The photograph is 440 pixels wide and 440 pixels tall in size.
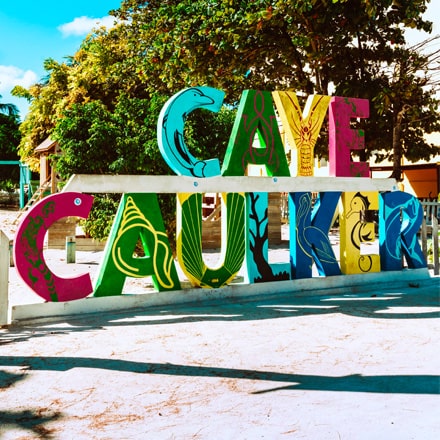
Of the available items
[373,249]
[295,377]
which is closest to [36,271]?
[295,377]

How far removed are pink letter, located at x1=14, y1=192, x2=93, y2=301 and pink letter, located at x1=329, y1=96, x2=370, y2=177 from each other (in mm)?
4036

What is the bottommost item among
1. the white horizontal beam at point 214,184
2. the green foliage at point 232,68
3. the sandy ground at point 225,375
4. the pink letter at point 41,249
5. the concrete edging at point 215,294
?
the sandy ground at point 225,375

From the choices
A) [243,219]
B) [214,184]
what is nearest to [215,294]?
[243,219]

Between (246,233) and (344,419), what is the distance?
4501 mm

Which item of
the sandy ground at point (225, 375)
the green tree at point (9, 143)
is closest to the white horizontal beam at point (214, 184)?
the sandy ground at point (225, 375)

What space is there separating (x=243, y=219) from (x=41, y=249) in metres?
2.94

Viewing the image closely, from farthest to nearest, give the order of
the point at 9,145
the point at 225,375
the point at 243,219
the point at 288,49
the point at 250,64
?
the point at 9,145, the point at 250,64, the point at 288,49, the point at 243,219, the point at 225,375

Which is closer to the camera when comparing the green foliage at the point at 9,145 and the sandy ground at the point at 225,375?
the sandy ground at the point at 225,375

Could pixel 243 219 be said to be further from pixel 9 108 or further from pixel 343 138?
pixel 9 108

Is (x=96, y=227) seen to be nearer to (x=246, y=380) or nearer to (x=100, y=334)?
(x=100, y=334)

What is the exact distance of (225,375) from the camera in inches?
188

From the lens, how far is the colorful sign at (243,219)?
6918 millimetres

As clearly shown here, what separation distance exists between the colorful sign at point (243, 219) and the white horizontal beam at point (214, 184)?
0.10 meters

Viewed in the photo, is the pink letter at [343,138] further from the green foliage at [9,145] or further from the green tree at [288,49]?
the green foliage at [9,145]
